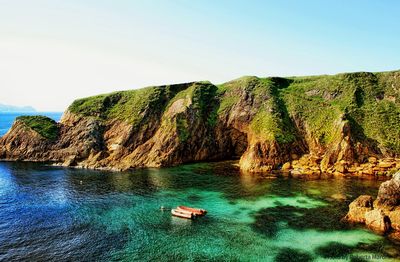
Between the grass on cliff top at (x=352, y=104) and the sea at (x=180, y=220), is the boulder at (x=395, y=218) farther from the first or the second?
the grass on cliff top at (x=352, y=104)

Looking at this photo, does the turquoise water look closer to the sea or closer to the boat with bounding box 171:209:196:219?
the sea

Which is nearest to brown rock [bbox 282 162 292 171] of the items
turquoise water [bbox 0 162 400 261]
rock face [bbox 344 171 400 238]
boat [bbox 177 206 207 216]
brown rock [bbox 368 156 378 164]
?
turquoise water [bbox 0 162 400 261]

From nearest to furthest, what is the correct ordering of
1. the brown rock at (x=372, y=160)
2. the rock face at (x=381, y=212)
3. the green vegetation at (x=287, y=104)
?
1. the rock face at (x=381, y=212)
2. the brown rock at (x=372, y=160)
3. the green vegetation at (x=287, y=104)

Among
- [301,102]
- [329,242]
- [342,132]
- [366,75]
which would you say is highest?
[366,75]

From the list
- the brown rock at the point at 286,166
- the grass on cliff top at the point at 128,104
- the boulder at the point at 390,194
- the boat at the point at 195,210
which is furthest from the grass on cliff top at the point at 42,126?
the boulder at the point at 390,194

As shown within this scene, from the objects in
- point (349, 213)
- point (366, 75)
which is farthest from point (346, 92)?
point (349, 213)

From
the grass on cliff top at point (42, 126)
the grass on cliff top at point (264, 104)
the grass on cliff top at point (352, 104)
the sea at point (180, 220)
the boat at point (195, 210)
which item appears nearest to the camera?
the sea at point (180, 220)

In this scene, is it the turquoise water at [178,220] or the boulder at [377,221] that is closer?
the turquoise water at [178,220]

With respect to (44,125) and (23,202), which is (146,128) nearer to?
(44,125)
